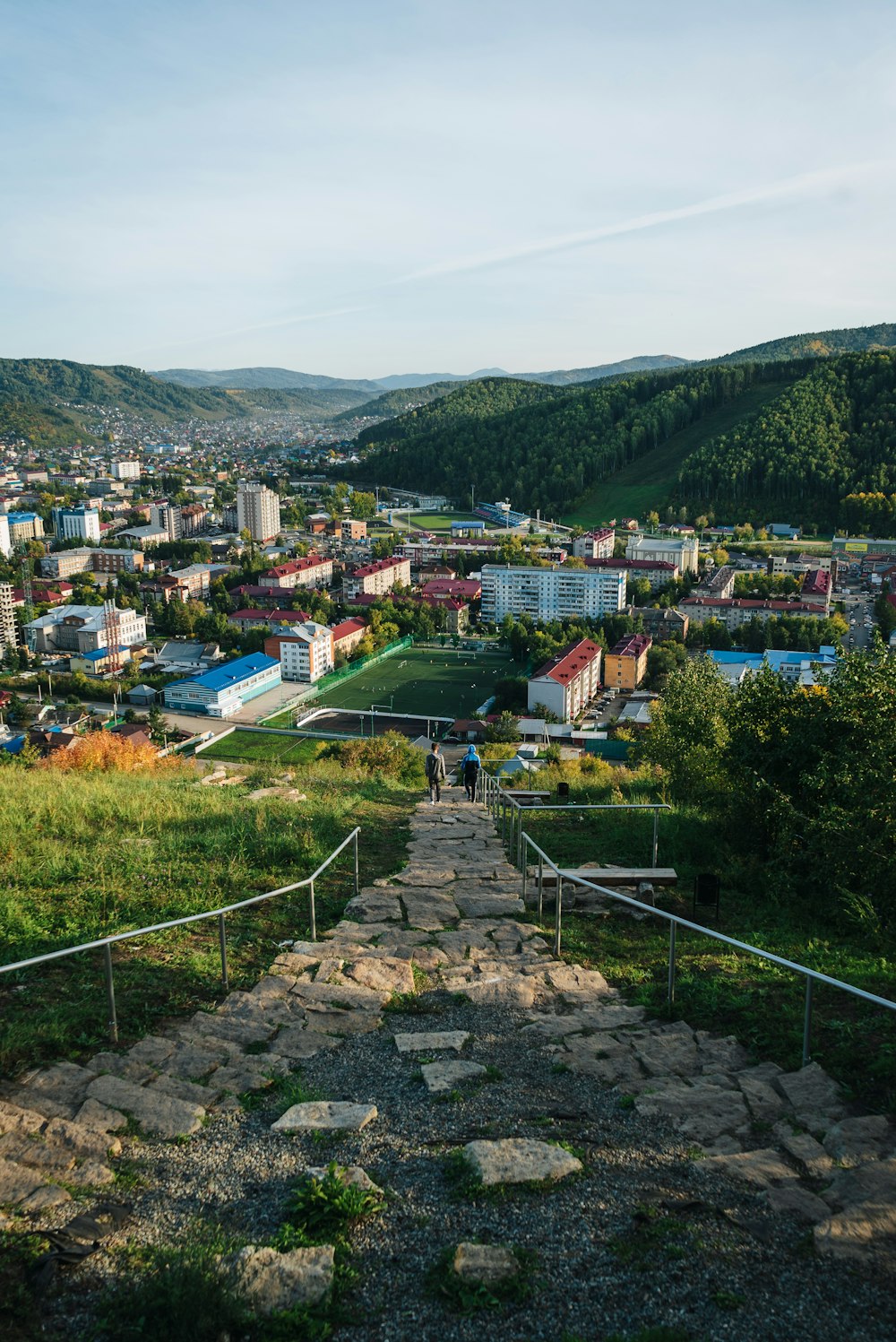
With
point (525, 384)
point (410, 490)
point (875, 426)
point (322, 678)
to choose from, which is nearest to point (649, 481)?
point (875, 426)

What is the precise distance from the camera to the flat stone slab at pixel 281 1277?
2.05 metres

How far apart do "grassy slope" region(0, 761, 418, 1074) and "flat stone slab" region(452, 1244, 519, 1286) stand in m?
1.68

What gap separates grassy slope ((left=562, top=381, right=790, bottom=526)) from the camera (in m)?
76.1

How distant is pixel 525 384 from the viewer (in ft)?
435

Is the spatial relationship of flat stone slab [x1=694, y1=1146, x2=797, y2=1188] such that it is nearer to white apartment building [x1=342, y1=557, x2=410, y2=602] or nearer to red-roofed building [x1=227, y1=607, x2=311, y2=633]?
red-roofed building [x1=227, y1=607, x2=311, y2=633]

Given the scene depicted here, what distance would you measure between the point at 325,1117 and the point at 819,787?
4.11 meters

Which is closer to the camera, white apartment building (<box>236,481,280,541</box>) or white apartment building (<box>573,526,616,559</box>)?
white apartment building (<box>573,526,616,559</box>)

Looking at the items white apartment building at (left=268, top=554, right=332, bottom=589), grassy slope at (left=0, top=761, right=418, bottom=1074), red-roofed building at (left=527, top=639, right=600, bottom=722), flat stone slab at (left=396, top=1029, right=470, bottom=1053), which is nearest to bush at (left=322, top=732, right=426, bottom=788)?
grassy slope at (left=0, top=761, right=418, bottom=1074)

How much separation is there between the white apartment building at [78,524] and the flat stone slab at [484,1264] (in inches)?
2908

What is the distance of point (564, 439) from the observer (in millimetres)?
86562

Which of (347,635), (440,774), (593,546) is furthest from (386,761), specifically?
(593,546)

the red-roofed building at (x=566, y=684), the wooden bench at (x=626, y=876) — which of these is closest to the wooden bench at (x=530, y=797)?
the wooden bench at (x=626, y=876)

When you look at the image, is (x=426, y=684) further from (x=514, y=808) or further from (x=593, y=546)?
(x=514, y=808)

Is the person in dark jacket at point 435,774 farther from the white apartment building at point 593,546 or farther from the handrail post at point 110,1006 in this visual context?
the white apartment building at point 593,546
